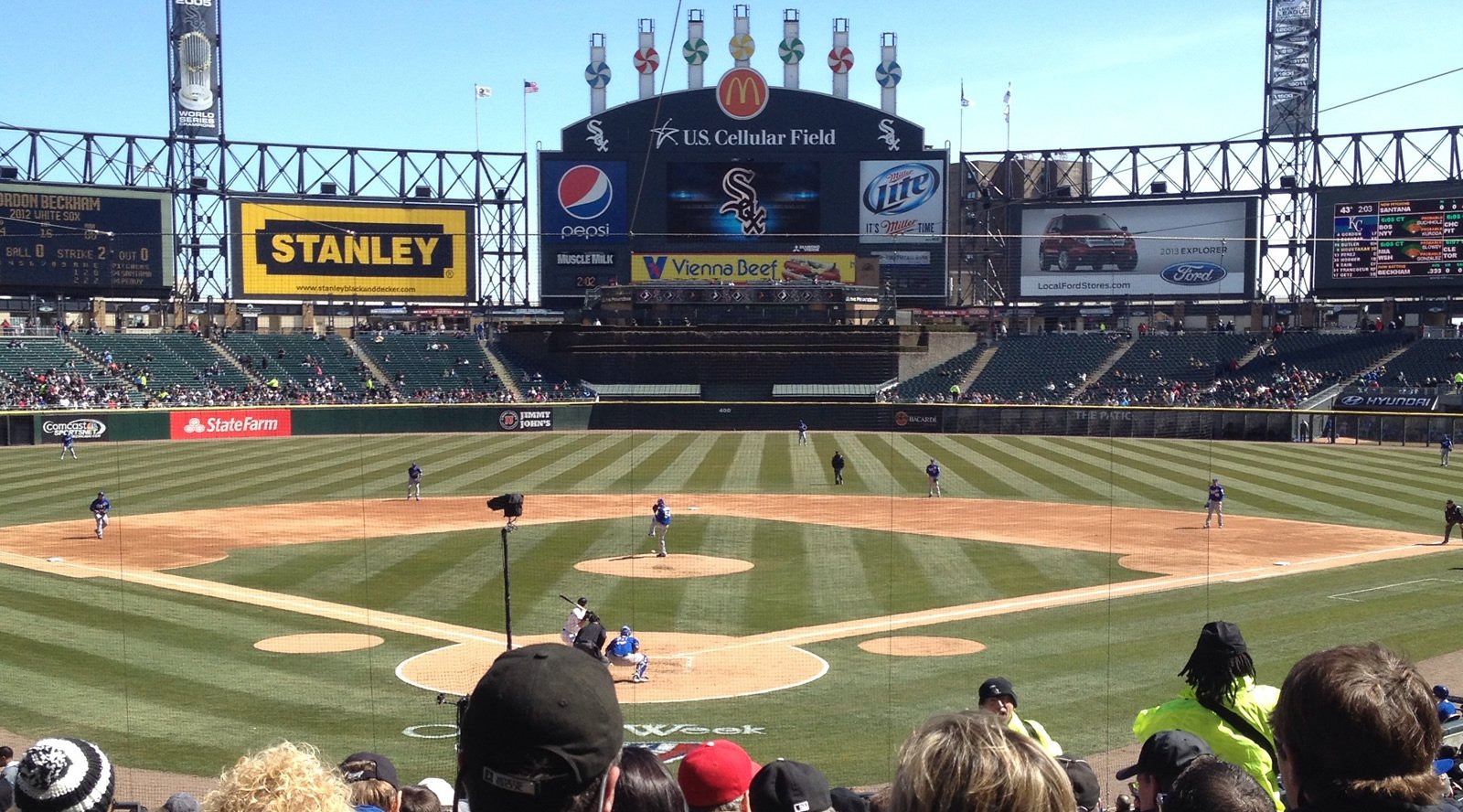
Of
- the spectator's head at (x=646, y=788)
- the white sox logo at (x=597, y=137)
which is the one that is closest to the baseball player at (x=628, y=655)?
the spectator's head at (x=646, y=788)

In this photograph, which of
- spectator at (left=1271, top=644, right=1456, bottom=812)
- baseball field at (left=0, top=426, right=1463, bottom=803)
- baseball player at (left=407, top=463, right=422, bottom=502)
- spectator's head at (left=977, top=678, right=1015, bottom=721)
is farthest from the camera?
baseball player at (left=407, top=463, right=422, bottom=502)

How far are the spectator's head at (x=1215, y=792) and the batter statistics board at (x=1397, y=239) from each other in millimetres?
74305

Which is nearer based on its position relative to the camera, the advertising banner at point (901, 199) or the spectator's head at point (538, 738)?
the spectator's head at point (538, 738)

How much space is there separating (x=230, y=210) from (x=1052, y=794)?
272 ft

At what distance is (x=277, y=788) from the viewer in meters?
3.34

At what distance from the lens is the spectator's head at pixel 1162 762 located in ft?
16.6

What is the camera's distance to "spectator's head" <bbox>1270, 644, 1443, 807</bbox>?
3.23 meters

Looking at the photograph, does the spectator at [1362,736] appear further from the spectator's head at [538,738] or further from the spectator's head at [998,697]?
the spectator's head at [998,697]

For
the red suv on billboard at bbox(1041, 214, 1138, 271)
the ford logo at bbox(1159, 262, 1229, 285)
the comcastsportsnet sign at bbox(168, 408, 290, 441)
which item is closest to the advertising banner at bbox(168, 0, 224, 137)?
the comcastsportsnet sign at bbox(168, 408, 290, 441)

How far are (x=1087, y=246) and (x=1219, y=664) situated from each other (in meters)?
76.6

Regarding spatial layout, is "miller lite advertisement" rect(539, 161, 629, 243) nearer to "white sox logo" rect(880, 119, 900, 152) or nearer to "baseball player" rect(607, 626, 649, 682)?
"white sox logo" rect(880, 119, 900, 152)

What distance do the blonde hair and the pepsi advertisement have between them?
7415 centimetres

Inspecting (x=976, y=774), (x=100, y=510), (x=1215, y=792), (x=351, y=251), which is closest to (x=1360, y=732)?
(x=1215, y=792)

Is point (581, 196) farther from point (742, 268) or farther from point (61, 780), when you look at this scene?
point (61, 780)
